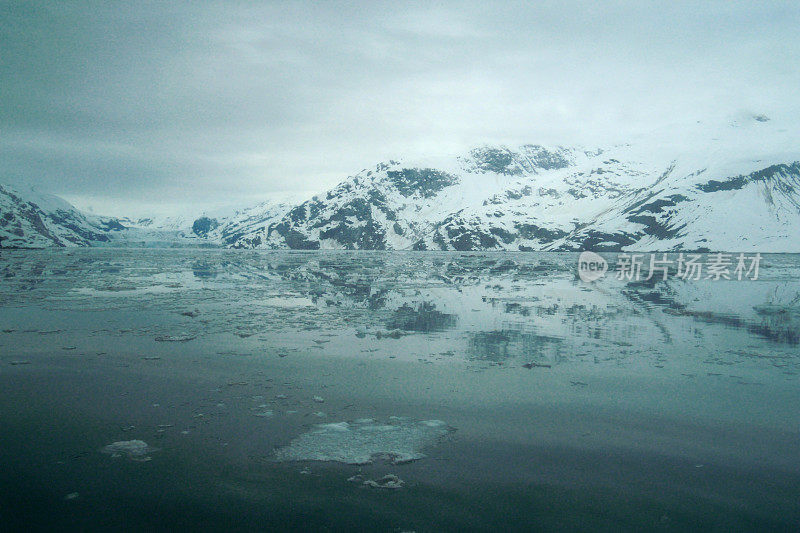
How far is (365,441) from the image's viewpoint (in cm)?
1022

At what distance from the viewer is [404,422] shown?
1128 centimetres

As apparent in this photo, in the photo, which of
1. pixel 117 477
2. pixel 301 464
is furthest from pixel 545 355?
pixel 117 477

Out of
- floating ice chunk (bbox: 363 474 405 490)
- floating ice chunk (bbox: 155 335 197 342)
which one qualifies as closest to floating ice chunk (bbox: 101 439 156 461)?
floating ice chunk (bbox: 363 474 405 490)

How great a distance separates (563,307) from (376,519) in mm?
25835

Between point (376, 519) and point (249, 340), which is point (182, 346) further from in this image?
point (376, 519)

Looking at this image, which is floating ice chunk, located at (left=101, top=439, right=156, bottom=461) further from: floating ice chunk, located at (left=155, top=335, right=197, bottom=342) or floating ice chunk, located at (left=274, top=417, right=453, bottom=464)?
floating ice chunk, located at (left=155, top=335, right=197, bottom=342)

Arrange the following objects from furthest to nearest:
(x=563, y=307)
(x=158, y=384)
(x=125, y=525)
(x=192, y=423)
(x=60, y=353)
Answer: (x=563, y=307) → (x=60, y=353) → (x=158, y=384) → (x=192, y=423) → (x=125, y=525)

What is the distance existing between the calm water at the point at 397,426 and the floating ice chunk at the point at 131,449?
0.07 m

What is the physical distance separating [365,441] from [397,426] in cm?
103

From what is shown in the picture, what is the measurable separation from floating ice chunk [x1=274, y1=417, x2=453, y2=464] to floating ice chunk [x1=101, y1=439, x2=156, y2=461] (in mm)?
2431

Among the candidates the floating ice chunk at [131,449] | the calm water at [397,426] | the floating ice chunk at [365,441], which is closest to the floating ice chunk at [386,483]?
the calm water at [397,426]

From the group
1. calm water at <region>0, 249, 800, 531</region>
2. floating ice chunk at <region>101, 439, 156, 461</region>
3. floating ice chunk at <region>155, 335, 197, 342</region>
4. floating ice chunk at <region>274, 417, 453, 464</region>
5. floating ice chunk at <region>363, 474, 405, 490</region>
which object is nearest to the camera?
calm water at <region>0, 249, 800, 531</region>

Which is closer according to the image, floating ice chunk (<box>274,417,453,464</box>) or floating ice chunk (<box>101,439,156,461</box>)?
floating ice chunk (<box>101,439,156,461</box>)

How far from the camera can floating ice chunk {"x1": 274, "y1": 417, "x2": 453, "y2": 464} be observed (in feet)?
31.1
